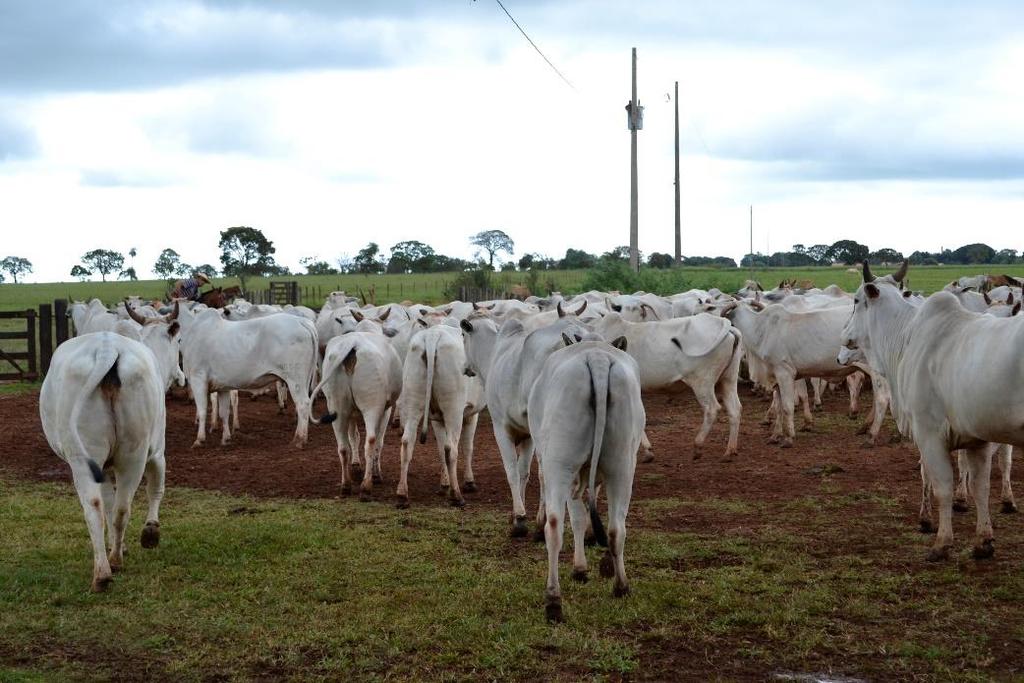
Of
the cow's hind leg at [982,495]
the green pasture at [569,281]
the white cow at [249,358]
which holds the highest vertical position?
the green pasture at [569,281]

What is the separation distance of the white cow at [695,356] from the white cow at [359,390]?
3.41 meters

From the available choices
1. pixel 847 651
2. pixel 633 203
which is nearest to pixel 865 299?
pixel 847 651

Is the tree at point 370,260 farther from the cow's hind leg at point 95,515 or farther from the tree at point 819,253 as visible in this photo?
the cow's hind leg at point 95,515

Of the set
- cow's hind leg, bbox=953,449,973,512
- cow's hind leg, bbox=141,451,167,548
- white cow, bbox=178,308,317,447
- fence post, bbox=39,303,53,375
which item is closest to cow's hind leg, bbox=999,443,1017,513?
cow's hind leg, bbox=953,449,973,512

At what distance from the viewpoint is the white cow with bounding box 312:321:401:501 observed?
11.6 m

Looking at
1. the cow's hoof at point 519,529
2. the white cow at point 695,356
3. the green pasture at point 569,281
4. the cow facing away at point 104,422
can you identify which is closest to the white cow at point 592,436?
the cow's hoof at point 519,529

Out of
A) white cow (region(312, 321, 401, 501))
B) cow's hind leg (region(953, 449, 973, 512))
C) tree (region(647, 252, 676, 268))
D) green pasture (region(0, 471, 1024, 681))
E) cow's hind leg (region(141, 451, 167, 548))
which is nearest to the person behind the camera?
green pasture (region(0, 471, 1024, 681))

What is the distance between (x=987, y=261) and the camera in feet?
218

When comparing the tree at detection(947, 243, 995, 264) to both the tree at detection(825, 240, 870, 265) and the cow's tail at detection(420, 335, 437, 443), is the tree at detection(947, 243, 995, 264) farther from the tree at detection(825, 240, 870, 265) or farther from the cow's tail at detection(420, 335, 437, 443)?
the cow's tail at detection(420, 335, 437, 443)

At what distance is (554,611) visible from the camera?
6828mm

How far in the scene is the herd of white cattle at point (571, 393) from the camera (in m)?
→ 7.08

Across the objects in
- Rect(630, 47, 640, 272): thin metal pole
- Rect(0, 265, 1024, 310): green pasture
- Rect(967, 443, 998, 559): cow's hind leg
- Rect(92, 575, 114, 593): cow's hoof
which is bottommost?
Rect(92, 575, 114, 593): cow's hoof

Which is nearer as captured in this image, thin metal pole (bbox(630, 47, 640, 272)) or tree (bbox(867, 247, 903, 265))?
thin metal pole (bbox(630, 47, 640, 272))

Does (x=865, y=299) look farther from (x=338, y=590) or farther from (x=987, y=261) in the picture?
(x=987, y=261)
